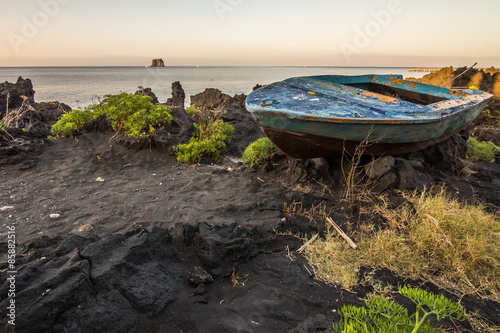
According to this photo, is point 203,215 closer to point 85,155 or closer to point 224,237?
point 224,237

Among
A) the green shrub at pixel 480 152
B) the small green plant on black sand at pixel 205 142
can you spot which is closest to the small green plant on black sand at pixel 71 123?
the small green plant on black sand at pixel 205 142

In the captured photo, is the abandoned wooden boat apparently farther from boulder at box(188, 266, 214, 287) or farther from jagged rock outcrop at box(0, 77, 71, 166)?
jagged rock outcrop at box(0, 77, 71, 166)

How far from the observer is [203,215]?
13.7ft

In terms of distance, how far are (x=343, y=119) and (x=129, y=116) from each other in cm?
524

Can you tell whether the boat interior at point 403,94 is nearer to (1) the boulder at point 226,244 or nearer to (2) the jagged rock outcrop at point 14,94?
(1) the boulder at point 226,244

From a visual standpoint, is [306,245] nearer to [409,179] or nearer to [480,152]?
[409,179]

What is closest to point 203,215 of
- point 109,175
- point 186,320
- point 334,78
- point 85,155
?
point 186,320

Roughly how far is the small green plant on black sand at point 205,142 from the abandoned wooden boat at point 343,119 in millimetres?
2150

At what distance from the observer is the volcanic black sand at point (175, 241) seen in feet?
7.64

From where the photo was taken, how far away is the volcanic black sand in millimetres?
2328

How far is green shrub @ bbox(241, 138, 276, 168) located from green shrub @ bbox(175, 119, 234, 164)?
1229mm

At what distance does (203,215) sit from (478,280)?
10.6 ft

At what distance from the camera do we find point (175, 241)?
10.8ft

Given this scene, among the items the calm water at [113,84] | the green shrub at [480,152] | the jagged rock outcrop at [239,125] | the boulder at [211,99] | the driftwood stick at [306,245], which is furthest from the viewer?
the calm water at [113,84]
